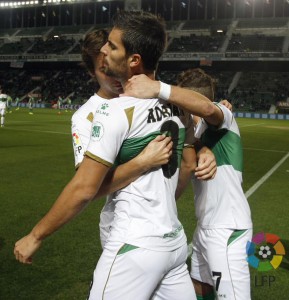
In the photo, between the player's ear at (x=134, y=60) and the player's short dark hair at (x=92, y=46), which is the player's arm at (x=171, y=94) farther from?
the player's short dark hair at (x=92, y=46)

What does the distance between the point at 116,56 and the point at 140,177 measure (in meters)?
0.61

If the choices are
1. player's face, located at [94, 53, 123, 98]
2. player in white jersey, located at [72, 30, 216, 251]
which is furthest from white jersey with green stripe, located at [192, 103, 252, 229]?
player's face, located at [94, 53, 123, 98]

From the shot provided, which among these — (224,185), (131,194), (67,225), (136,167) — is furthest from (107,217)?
(67,225)

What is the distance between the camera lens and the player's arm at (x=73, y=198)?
1.95 metres

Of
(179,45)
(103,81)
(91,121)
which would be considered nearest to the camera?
(91,121)

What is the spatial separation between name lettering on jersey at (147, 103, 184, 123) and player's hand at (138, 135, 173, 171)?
10 centimetres

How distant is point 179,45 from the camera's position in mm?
56844

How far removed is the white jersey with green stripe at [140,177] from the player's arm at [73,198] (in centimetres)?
6

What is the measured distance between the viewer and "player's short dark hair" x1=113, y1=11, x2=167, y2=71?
2.09m

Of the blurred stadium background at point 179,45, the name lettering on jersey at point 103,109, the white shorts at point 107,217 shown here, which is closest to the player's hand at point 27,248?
the white shorts at point 107,217

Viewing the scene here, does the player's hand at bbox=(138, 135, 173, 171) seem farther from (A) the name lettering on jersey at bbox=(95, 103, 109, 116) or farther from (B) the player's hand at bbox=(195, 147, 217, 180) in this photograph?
(B) the player's hand at bbox=(195, 147, 217, 180)

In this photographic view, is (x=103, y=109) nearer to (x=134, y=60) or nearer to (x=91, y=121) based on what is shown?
(x=134, y=60)

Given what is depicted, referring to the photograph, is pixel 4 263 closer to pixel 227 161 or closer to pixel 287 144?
pixel 227 161

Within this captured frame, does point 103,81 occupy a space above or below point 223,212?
above
